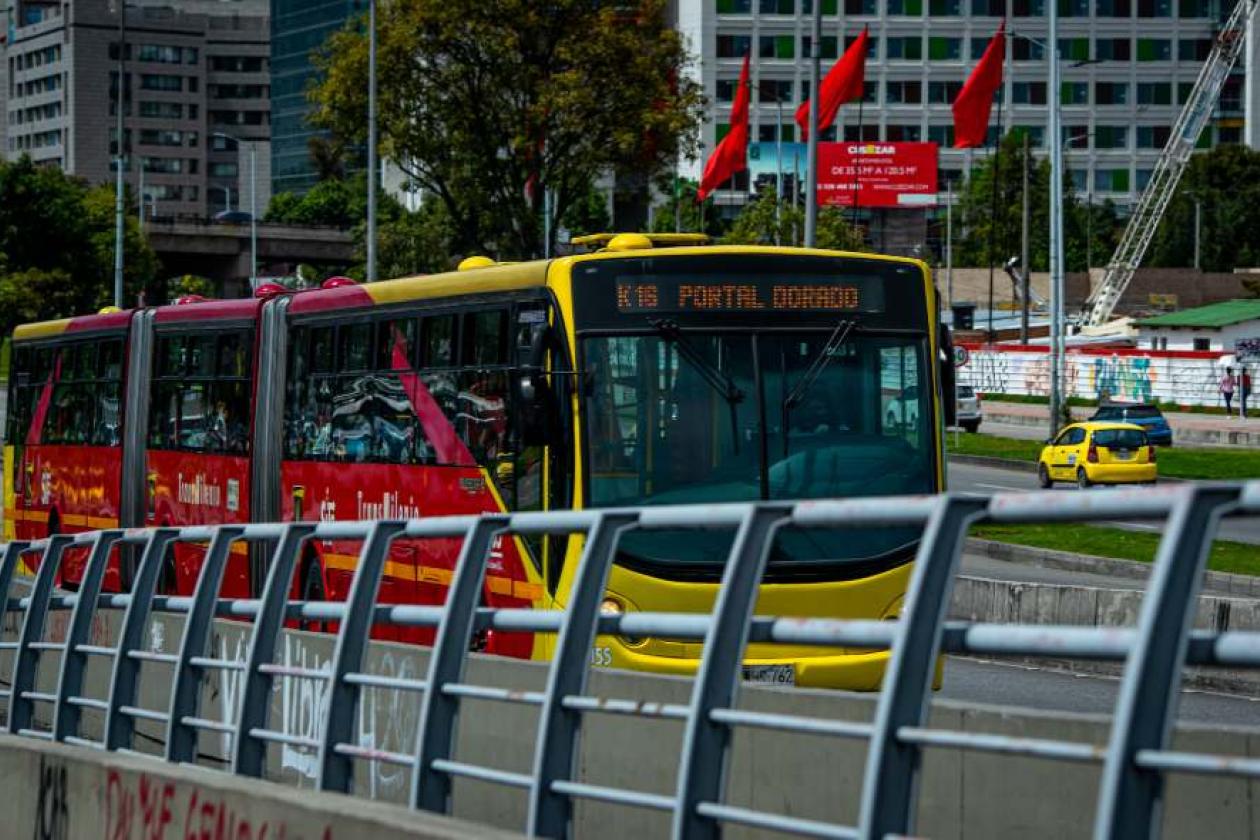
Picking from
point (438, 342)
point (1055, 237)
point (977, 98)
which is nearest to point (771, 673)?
point (438, 342)

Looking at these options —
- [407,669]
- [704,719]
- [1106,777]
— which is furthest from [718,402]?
[1106,777]

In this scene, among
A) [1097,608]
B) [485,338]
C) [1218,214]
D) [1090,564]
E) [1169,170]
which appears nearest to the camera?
[485,338]

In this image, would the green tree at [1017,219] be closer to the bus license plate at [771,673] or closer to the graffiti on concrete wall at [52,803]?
the bus license plate at [771,673]

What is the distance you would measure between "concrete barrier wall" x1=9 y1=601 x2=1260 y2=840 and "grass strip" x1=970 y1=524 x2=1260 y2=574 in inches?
626

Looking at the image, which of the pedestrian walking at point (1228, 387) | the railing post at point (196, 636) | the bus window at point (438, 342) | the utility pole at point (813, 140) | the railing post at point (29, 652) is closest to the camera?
the railing post at point (196, 636)

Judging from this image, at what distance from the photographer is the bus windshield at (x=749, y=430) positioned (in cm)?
1492

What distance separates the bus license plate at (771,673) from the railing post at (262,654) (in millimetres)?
5767

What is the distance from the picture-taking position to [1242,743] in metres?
8.00

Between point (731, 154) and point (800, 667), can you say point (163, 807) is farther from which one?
point (731, 154)

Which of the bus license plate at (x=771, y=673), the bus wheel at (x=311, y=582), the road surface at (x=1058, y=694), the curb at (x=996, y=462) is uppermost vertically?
the curb at (x=996, y=462)

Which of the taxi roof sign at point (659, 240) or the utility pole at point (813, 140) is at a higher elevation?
the utility pole at point (813, 140)

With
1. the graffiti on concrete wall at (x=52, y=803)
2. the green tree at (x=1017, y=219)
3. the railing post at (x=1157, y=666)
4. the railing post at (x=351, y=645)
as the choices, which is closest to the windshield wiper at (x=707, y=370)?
the graffiti on concrete wall at (x=52, y=803)

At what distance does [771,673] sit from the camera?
1433 cm

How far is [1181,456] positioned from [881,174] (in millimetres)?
94567
